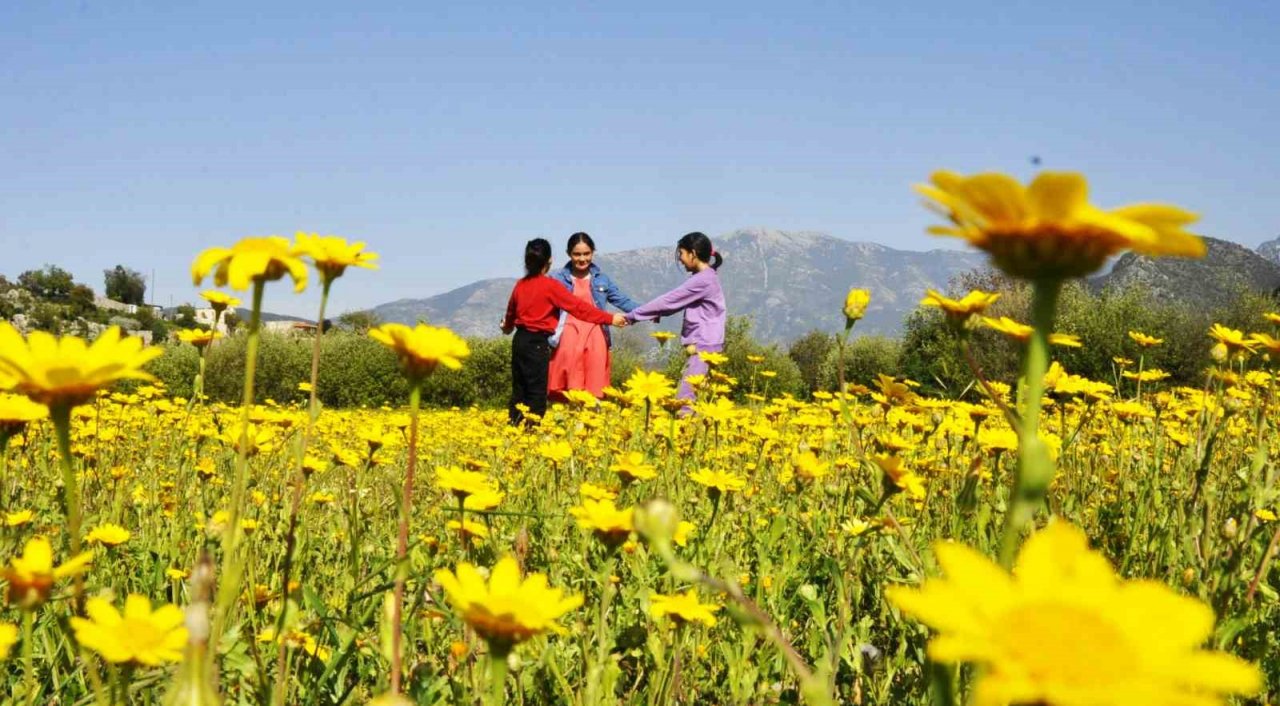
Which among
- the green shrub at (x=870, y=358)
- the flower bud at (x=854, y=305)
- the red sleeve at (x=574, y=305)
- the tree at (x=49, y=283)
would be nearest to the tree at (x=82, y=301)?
the tree at (x=49, y=283)

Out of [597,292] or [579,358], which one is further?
[597,292]

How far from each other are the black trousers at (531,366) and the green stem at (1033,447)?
7751mm

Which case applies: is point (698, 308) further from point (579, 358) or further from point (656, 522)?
point (656, 522)

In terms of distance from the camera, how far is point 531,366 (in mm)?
8492

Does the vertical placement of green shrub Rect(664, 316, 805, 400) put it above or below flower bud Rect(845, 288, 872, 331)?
below

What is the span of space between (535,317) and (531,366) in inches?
18.2

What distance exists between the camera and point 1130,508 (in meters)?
3.30

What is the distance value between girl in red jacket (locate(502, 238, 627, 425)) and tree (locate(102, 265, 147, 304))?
115032mm

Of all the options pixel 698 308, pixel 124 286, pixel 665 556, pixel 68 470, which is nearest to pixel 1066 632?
pixel 665 556

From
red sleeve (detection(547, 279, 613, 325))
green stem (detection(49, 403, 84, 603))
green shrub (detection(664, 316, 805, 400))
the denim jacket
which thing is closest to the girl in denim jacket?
the denim jacket

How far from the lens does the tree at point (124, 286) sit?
355 feet

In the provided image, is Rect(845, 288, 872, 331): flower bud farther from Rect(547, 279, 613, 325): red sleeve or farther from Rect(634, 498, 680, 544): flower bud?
Rect(547, 279, 613, 325): red sleeve

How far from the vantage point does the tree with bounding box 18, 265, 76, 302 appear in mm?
84625

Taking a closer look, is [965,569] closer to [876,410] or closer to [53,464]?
[876,410]
